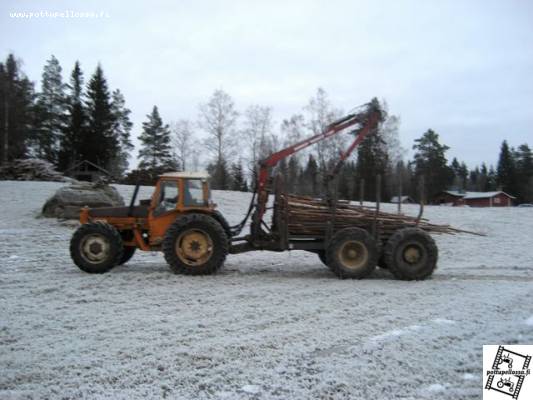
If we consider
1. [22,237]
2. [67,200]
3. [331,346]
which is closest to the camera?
[331,346]

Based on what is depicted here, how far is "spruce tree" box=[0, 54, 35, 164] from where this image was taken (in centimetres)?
4247

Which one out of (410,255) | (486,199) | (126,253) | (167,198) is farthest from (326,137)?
(486,199)

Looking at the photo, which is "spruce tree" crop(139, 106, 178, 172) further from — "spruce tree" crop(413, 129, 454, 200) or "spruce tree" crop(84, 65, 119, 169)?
"spruce tree" crop(413, 129, 454, 200)

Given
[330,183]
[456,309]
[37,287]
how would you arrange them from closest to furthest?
[456,309] < [37,287] < [330,183]

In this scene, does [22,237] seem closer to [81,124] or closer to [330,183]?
[330,183]

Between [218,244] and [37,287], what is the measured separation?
3.36 metres

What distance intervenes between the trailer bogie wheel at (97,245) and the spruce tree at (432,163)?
63.7 meters

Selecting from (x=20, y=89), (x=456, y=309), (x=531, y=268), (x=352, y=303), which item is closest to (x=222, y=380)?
(x=352, y=303)

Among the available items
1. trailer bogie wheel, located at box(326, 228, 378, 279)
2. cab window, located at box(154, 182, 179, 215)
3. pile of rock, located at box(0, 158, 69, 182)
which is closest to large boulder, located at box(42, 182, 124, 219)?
cab window, located at box(154, 182, 179, 215)

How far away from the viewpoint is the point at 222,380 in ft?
13.9

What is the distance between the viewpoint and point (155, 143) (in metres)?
58.2

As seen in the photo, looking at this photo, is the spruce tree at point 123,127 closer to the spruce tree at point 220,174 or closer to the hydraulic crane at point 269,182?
the spruce tree at point 220,174

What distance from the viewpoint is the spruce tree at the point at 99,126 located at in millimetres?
45156

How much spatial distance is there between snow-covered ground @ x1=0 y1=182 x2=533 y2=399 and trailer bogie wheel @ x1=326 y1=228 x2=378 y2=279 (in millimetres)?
324
